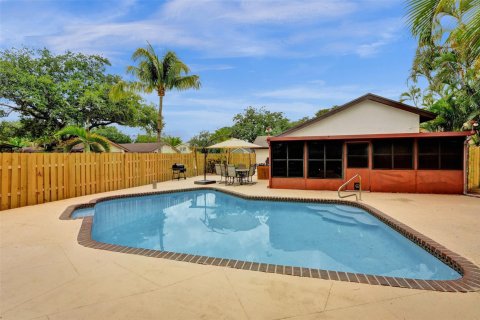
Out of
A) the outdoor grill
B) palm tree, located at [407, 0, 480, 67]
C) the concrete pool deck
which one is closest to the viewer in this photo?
the concrete pool deck

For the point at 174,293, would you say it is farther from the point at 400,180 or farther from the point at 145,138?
the point at 145,138

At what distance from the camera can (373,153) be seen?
10289 mm

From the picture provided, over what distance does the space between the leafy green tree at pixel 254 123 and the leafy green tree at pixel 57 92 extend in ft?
71.6

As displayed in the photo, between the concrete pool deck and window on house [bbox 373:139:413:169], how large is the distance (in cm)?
623

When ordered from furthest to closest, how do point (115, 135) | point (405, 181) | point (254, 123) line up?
point (254, 123) < point (115, 135) < point (405, 181)

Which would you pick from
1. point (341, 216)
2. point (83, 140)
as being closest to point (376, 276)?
point (341, 216)

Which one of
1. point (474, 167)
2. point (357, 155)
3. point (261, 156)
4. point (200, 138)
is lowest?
point (474, 167)

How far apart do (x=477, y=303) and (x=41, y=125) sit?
2784cm

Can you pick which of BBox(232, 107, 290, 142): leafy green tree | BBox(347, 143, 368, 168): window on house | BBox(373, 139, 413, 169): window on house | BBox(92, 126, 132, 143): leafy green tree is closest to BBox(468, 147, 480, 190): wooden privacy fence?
BBox(373, 139, 413, 169): window on house

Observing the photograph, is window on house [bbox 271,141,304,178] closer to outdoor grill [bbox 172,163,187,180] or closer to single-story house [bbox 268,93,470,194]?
single-story house [bbox 268,93,470,194]

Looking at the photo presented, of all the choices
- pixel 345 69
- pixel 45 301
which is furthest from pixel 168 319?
pixel 345 69

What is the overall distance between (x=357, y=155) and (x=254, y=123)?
3543cm

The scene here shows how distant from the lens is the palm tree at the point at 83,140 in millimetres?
10375

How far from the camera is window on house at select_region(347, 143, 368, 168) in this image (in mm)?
10398
